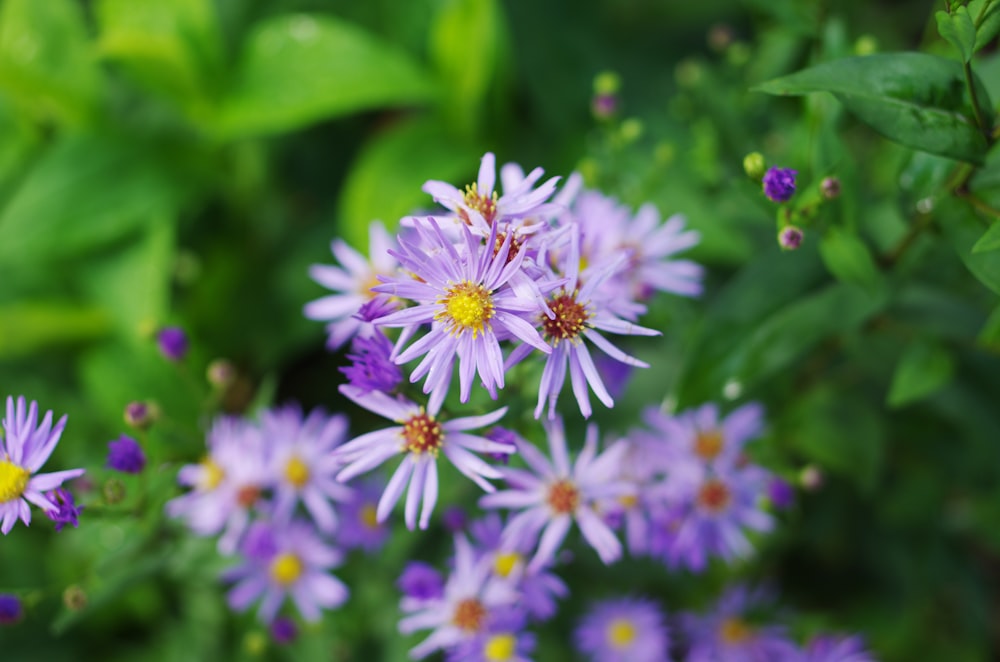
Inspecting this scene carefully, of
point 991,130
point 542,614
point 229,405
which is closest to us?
point 991,130

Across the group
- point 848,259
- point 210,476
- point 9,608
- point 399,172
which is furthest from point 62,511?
point 399,172

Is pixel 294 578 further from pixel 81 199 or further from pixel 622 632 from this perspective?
pixel 81 199

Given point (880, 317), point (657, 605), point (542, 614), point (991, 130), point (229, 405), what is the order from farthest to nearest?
point (229, 405) < point (657, 605) < point (880, 317) < point (542, 614) < point (991, 130)

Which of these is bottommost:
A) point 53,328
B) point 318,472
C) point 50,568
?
point 318,472

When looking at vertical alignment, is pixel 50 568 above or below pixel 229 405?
below

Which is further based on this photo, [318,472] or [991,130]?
[318,472]

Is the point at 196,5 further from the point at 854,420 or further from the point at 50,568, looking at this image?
the point at 854,420

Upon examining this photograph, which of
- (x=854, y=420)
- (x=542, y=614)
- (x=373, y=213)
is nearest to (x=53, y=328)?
(x=373, y=213)
